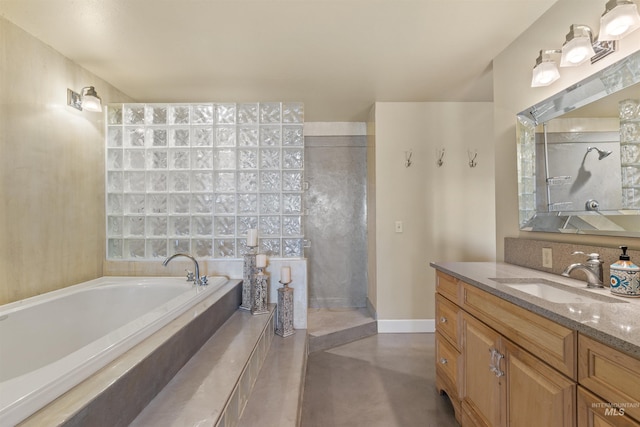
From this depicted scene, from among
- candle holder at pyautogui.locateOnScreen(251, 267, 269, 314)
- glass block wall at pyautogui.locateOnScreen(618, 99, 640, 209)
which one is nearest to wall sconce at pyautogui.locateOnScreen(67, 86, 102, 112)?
candle holder at pyautogui.locateOnScreen(251, 267, 269, 314)

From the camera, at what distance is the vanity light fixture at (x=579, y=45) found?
128cm

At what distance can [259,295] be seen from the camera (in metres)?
2.12

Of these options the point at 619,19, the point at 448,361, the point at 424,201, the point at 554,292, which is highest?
the point at 619,19

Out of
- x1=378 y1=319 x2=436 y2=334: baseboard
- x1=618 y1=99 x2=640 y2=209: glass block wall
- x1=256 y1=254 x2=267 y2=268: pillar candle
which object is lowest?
x1=378 y1=319 x2=436 y2=334: baseboard

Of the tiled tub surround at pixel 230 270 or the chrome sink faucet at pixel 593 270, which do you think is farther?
the tiled tub surround at pixel 230 270

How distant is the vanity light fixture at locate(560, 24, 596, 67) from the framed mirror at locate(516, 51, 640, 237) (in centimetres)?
10

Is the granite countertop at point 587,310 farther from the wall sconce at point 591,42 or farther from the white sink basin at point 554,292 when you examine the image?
the wall sconce at point 591,42

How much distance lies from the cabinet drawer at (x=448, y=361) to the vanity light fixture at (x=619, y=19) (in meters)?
1.55

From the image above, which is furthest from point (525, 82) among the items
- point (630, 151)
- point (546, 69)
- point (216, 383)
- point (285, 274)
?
point (216, 383)

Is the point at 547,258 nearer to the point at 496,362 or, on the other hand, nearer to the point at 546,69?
the point at 496,362

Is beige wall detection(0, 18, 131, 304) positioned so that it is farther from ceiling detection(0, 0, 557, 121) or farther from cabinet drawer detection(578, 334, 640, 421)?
cabinet drawer detection(578, 334, 640, 421)

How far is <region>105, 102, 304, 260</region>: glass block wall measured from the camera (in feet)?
7.84

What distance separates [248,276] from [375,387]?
1161 millimetres

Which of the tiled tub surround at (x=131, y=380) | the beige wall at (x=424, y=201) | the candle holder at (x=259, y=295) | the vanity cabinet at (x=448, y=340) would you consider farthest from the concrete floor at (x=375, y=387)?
the tiled tub surround at (x=131, y=380)
